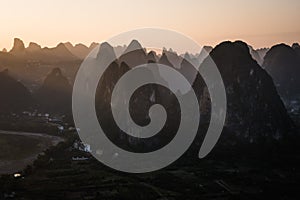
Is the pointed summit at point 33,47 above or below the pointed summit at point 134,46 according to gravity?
above

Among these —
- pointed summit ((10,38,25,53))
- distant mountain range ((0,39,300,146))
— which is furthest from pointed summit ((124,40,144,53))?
pointed summit ((10,38,25,53))

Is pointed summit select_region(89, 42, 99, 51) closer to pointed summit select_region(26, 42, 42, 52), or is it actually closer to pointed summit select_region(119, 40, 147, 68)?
pointed summit select_region(26, 42, 42, 52)

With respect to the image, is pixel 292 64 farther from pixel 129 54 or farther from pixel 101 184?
pixel 101 184

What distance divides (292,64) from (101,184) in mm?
74017

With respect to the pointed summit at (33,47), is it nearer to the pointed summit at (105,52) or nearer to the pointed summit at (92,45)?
the pointed summit at (92,45)

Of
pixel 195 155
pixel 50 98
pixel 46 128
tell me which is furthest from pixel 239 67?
pixel 50 98

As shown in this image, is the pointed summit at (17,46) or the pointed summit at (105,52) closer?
the pointed summit at (105,52)

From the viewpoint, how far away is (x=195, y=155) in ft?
158

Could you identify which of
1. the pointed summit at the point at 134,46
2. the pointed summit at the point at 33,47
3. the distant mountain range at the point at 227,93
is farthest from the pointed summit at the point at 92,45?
the distant mountain range at the point at 227,93

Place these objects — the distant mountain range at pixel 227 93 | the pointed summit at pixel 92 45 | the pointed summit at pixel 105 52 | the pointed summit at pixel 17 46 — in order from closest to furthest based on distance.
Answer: the distant mountain range at pixel 227 93
the pointed summit at pixel 105 52
the pointed summit at pixel 17 46
the pointed summit at pixel 92 45

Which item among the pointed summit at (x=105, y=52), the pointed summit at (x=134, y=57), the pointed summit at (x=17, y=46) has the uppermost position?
the pointed summit at (x=17, y=46)

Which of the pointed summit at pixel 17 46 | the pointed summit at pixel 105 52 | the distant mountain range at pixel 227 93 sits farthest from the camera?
the pointed summit at pixel 17 46

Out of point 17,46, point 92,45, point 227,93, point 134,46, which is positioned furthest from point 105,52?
point 92,45

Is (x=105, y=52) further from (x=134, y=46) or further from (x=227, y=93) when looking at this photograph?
(x=227, y=93)
